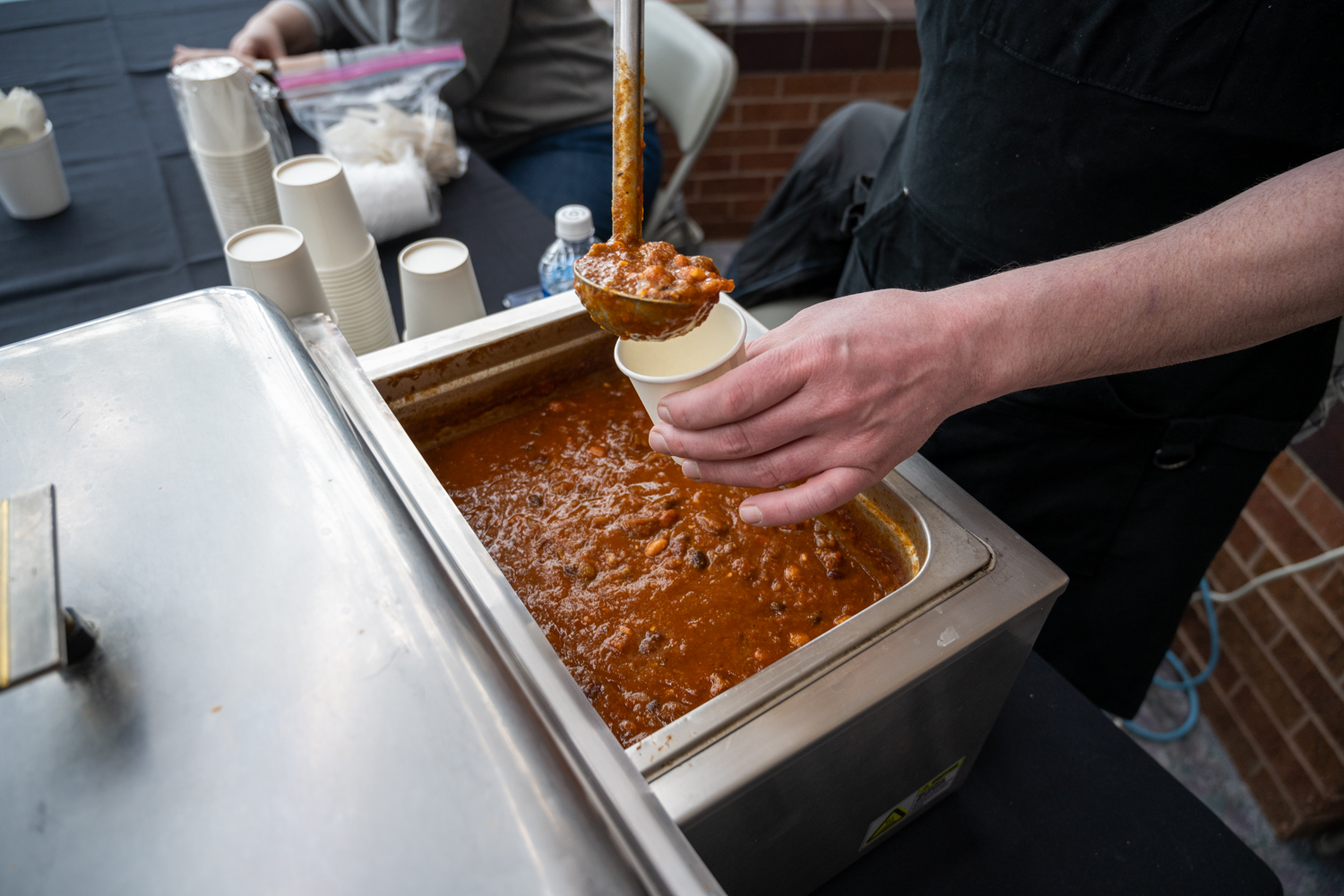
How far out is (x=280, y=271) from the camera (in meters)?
0.92

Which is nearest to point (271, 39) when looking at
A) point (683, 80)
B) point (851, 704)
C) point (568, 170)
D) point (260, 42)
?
point (260, 42)

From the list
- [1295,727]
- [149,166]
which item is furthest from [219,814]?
[1295,727]

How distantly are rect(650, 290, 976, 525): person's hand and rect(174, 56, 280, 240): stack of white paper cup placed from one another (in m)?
1.19

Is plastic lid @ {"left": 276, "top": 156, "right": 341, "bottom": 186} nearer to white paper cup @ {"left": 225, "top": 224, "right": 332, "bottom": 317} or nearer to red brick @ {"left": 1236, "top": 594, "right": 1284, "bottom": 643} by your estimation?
white paper cup @ {"left": 225, "top": 224, "right": 332, "bottom": 317}

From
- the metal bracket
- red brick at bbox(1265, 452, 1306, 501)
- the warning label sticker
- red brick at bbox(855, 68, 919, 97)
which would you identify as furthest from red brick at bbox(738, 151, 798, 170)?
the metal bracket

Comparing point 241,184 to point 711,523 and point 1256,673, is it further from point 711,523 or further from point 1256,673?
point 1256,673

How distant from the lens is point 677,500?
1.03 m

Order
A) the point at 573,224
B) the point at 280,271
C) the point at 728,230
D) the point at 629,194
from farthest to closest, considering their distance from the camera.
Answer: the point at 728,230 → the point at 573,224 → the point at 280,271 → the point at 629,194

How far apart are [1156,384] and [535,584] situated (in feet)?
3.13

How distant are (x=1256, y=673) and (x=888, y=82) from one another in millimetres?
2710

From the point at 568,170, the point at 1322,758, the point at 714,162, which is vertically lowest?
the point at 1322,758

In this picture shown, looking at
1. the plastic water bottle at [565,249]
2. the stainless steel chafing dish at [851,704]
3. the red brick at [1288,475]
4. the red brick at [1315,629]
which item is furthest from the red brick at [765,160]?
the stainless steel chafing dish at [851,704]

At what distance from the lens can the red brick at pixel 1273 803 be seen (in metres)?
1.81

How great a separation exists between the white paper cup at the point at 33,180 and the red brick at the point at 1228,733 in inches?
127
